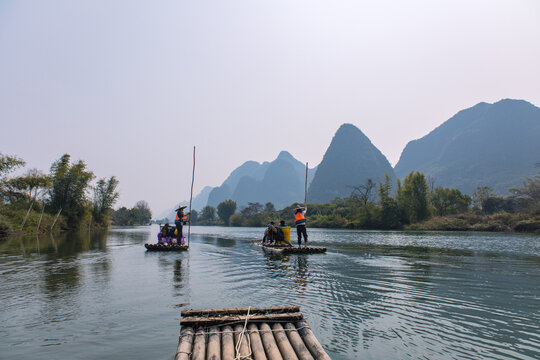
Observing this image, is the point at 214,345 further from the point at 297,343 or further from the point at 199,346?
the point at 297,343

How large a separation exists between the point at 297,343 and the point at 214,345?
1.16m

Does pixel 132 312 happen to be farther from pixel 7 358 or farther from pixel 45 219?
pixel 45 219

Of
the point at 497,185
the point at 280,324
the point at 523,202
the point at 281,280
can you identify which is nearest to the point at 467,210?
the point at 523,202

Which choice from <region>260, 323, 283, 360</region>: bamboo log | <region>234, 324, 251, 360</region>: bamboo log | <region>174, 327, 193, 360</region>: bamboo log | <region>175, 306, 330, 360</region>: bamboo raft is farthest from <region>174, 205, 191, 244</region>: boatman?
<region>260, 323, 283, 360</region>: bamboo log

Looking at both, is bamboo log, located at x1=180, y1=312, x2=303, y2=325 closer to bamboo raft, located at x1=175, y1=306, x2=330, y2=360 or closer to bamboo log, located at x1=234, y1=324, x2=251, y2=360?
bamboo raft, located at x1=175, y1=306, x2=330, y2=360

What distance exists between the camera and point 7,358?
501cm

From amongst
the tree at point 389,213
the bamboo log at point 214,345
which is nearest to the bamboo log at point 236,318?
the bamboo log at point 214,345

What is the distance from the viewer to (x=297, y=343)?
174 inches

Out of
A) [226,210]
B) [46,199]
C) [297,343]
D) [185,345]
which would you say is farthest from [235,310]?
[226,210]

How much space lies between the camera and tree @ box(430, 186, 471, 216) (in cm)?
6975

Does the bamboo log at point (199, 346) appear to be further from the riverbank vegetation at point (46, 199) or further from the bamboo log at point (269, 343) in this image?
the riverbank vegetation at point (46, 199)

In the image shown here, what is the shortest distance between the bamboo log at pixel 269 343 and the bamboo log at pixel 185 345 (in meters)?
1.04

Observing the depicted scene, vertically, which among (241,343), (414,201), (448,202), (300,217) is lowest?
(241,343)

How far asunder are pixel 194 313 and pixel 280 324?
4.96ft
